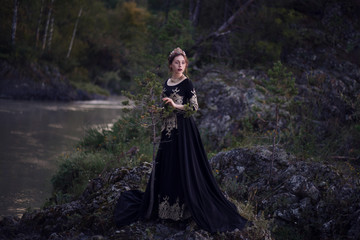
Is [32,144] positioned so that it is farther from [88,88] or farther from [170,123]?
[88,88]

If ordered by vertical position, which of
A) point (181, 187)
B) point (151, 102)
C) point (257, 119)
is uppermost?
point (151, 102)

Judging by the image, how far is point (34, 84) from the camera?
20062mm

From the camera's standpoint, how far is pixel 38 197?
6301 mm

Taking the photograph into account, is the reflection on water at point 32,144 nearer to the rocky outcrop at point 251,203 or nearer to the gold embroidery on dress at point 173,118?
the rocky outcrop at point 251,203

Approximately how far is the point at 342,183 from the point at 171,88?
3.07 m

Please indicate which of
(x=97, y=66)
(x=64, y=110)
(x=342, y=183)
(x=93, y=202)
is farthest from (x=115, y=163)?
(x=97, y=66)

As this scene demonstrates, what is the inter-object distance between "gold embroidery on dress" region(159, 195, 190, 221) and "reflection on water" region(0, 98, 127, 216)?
2.94 metres

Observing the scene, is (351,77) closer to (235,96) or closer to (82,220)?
(235,96)

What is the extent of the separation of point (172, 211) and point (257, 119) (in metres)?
4.94

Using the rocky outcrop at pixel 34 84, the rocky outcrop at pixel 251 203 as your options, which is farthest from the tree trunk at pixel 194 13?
the rocky outcrop at pixel 34 84

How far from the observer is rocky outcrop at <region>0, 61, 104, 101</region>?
18.9 metres

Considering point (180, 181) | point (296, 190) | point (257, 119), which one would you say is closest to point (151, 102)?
point (180, 181)

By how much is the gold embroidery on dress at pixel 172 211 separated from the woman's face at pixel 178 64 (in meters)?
1.58

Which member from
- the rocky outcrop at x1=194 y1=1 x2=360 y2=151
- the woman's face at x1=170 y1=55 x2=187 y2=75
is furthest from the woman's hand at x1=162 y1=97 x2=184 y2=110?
the rocky outcrop at x1=194 y1=1 x2=360 y2=151
